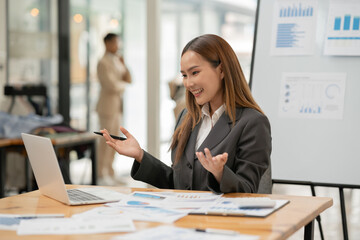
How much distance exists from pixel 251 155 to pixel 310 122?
861mm

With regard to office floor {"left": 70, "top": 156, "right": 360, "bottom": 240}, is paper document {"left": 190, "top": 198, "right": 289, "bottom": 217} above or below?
above

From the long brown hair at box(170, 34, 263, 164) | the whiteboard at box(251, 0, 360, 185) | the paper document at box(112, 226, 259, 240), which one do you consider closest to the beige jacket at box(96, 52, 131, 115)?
the whiteboard at box(251, 0, 360, 185)

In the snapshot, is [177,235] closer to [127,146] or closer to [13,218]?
[13,218]

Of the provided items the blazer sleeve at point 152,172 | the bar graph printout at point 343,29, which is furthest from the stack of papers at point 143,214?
the bar graph printout at point 343,29

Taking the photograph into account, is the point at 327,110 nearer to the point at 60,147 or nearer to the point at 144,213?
the point at 144,213

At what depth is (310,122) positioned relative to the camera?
313 centimetres

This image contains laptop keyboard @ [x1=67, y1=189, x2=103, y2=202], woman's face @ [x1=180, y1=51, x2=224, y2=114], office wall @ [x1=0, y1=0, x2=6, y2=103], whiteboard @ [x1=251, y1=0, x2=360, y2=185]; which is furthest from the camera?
office wall @ [x1=0, y1=0, x2=6, y2=103]

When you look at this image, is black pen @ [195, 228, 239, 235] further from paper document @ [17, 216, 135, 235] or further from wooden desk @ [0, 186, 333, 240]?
paper document @ [17, 216, 135, 235]

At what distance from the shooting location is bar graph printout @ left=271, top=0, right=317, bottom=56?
10.4 ft

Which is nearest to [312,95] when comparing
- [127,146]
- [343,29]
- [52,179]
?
[343,29]

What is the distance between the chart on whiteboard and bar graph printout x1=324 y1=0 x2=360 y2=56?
14 cm

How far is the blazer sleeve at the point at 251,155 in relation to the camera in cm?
234

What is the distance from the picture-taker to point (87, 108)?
262 inches

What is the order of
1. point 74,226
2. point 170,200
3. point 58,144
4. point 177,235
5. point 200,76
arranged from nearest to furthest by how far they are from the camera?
1. point 177,235
2. point 74,226
3. point 170,200
4. point 200,76
5. point 58,144
